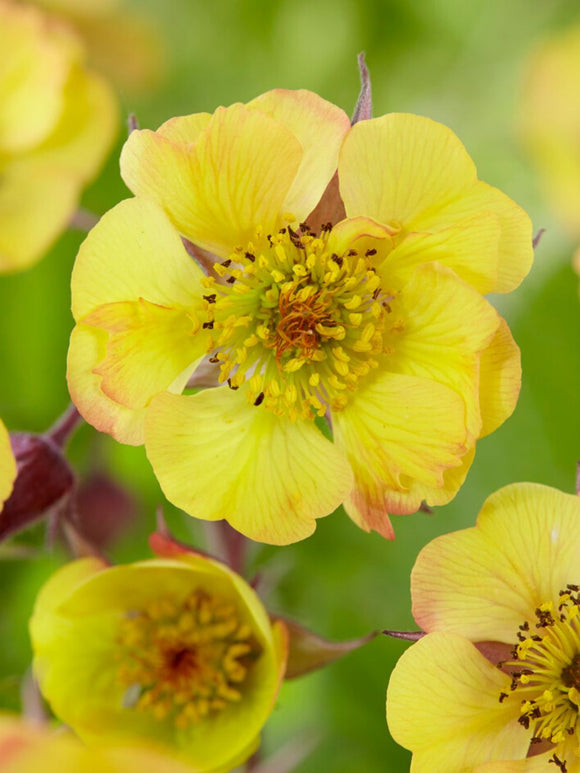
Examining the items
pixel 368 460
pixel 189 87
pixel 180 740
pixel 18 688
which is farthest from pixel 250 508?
pixel 189 87

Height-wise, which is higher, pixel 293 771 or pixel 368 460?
pixel 368 460

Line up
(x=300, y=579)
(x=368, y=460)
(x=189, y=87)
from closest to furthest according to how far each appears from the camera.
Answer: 1. (x=368, y=460)
2. (x=300, y=579)
3. (x=189, y=87)

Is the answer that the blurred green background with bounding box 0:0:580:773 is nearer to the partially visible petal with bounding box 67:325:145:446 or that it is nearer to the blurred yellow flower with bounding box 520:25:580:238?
the blurred yellow flower with bounding box 520:25:580:238

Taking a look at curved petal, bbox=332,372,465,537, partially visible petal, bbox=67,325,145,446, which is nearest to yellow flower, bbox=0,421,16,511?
partially visible petal, bbox=67,325,145,446

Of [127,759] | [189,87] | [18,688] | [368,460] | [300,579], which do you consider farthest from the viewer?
[189,87]

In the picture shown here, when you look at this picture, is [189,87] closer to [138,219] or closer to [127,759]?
[138,219]

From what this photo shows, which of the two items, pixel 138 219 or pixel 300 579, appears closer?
pixel 138 219

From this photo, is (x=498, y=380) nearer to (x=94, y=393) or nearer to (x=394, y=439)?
(x=394, y=439)

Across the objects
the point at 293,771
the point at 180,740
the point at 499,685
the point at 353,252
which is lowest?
the point at 293,771
